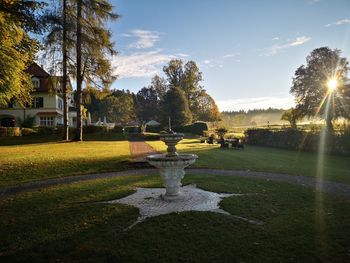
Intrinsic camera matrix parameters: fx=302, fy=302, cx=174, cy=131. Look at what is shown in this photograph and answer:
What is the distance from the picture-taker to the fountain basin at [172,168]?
8875 millimetres

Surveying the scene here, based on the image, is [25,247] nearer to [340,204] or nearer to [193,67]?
[340,204]

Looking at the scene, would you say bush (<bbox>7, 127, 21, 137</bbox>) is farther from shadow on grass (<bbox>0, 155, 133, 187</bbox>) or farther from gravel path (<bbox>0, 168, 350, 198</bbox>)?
gravel path (<bbox>0, 168, 350, 198</bbox>)

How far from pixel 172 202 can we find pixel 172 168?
39.2 inches

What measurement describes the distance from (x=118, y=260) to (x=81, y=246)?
958mm

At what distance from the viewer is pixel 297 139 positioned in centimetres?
2741

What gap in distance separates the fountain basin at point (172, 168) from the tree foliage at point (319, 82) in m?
34.6

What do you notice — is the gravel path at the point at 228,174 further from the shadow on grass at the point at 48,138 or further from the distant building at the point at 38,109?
the distant building at the point at 38,109

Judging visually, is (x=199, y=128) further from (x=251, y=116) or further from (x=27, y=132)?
(x=251, y=116)

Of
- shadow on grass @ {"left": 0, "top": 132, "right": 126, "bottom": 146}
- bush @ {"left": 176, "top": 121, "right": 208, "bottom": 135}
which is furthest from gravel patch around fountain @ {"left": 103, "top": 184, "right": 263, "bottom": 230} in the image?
bush @ {"left": 176, "top": 121, "right": 208, "bottom": 135}

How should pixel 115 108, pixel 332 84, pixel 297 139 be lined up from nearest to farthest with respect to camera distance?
pixel 297 139 → pixel 332 84 → pixel 115 108

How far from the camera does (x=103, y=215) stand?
741cm

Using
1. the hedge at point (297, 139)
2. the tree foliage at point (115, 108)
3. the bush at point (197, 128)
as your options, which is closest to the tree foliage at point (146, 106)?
the tree foliage at point (115, 108)

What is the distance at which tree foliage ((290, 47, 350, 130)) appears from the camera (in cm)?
3900

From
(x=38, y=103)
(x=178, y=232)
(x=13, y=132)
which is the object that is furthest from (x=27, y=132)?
(x=178, y=232)
